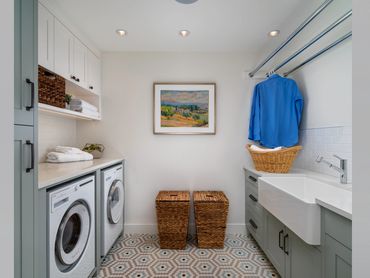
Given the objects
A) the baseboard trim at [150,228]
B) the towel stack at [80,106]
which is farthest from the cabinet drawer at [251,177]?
the towel stack at [80,106]

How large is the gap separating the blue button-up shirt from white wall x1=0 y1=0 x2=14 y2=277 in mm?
2270

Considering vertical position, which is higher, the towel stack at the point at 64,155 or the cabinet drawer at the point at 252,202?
the towel stack at the point at 64,155

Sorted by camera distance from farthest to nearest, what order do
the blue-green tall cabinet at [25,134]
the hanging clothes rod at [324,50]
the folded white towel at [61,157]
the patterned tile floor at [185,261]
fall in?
1. the folded white towel at [61,157]
2. the patterned tile floor at [185,261]
3. the hanging clothes rod at [324,50]
4. the blue-green tall cabinet at [25,134]

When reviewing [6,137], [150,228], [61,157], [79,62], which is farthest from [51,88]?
[150,228]

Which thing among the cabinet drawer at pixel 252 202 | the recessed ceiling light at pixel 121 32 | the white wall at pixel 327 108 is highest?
the recessed ceiling light at pixel 121 32

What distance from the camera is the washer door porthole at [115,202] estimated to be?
6.72 feet

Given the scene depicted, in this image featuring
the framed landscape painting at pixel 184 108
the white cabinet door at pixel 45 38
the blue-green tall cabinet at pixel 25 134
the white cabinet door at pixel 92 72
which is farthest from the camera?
the framed landscape painting at pixel 184 108

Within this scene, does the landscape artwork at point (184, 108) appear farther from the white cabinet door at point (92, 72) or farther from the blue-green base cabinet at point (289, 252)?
the blue-green base cabinet at point (289, 252)

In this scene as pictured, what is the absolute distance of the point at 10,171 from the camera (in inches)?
17.1

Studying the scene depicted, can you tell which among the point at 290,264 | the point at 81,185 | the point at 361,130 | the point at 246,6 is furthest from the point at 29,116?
the point at 290,264

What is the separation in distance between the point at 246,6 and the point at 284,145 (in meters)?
1.40

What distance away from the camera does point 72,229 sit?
1502 millimetres

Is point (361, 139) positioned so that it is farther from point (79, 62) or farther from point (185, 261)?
point (79, 62)

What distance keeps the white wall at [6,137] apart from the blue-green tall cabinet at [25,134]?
0.58 metres
